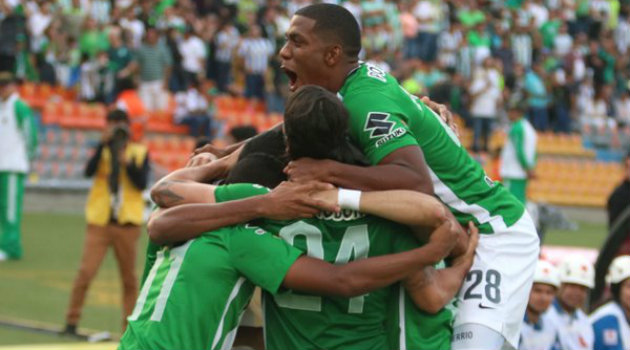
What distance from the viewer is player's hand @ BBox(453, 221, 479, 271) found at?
5.45 metres

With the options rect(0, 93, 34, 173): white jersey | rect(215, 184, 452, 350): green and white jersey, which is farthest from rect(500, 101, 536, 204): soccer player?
rect(215, 184, 452, 350): green and white jersey

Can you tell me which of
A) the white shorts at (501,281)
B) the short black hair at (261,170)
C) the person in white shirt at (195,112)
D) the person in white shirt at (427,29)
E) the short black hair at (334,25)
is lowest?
the white shorts at (501,281)

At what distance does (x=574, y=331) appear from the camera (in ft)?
28.9

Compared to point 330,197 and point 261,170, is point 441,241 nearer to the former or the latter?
point 330,197

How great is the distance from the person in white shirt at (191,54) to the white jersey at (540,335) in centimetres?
1611

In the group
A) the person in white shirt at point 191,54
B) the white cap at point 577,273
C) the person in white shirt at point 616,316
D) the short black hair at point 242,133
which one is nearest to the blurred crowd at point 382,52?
the person in white shirt at point 191,54

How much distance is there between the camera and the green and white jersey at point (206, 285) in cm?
479

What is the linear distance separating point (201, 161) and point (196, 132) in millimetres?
17779

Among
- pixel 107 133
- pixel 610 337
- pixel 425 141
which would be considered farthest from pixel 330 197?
pixel 107 133

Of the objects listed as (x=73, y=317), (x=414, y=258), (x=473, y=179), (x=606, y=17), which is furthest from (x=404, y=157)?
(x=606, y=17)

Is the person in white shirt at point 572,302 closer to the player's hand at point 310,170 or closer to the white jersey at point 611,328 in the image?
the white jersey at point 611,328

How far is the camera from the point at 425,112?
544 cm

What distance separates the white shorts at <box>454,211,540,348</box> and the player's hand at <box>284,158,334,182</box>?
998 mm

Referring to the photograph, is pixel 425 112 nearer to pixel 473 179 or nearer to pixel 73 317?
pixel 473 179
